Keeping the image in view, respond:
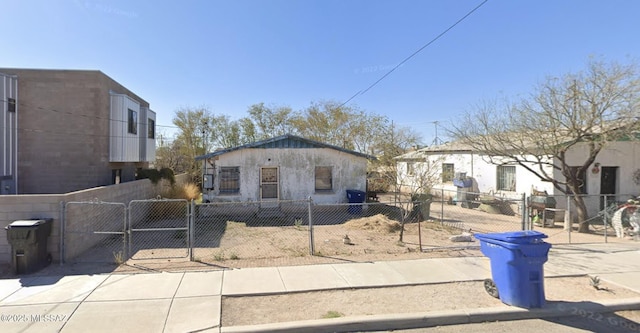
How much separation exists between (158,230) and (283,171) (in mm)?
8016

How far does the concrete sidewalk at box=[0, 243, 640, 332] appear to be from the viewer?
15.1 ft

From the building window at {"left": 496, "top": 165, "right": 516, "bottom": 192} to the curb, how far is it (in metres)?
12.2

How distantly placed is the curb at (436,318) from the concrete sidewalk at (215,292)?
1 centimetres

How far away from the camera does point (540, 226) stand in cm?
1348

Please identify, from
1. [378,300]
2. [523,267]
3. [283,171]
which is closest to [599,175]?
[523,267]

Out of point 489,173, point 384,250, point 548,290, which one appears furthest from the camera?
point 489,173

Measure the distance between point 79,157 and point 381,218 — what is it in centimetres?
1195

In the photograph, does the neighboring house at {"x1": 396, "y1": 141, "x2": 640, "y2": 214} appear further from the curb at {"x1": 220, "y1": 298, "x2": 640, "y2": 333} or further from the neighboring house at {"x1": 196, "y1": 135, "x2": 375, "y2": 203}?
the curb at {"x1": 220, "y1": 298, "x2": 640, "y2": 333}

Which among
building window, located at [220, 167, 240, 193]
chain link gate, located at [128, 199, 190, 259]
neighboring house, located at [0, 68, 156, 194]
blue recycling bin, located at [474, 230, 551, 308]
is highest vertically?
neighboring house, located at [0, 68, 156, 194]

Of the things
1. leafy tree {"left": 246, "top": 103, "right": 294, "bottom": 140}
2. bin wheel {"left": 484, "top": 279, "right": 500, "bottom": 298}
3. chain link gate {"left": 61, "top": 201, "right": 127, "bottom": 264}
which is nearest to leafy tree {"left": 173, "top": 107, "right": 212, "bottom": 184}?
leafy tree {"left": 246, "top": 103, "right": 294, "bottom": 140}

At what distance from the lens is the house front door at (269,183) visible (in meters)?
16.2

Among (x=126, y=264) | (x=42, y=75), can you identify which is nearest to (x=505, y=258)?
(x=126, y=264)

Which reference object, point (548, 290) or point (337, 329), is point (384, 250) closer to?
point (548, 290)

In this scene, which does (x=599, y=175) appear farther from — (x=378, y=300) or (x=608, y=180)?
(x=378, y=300)
